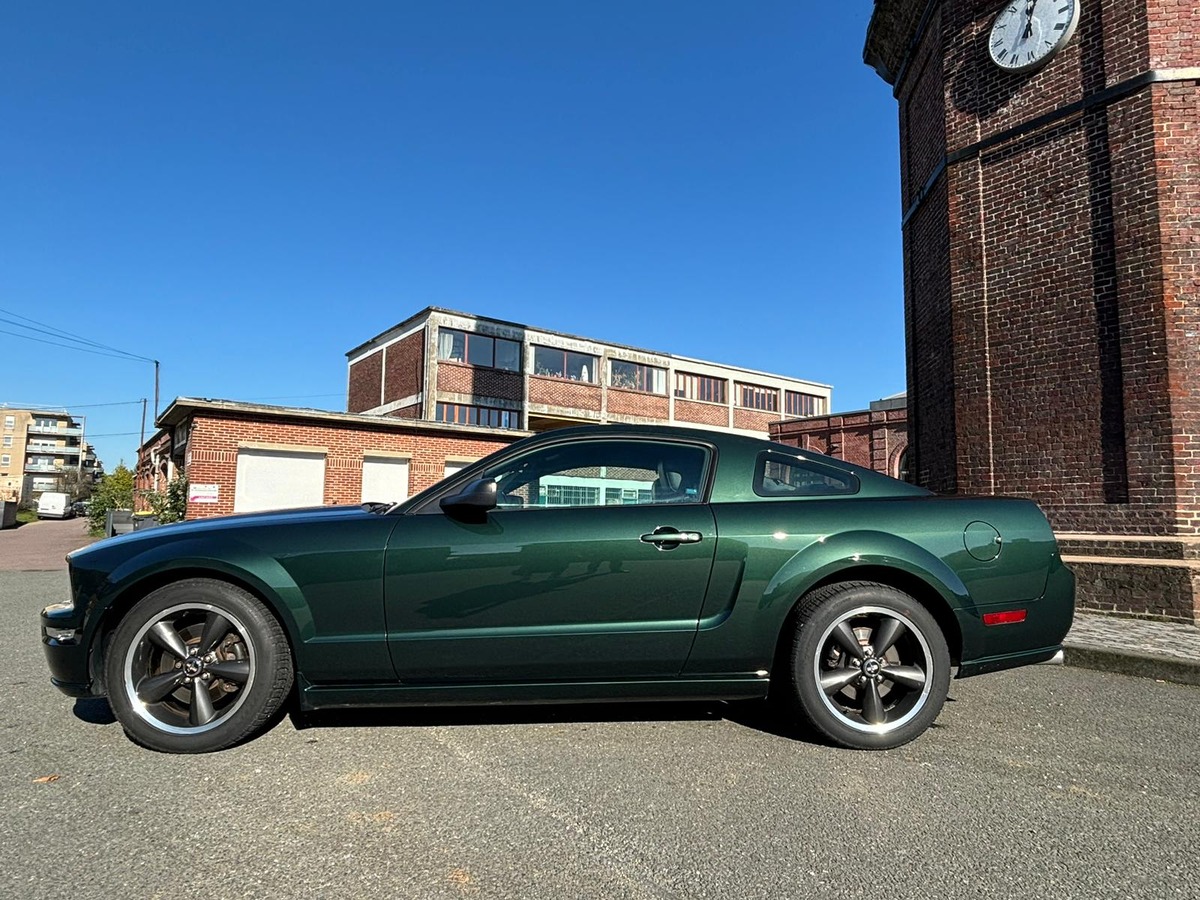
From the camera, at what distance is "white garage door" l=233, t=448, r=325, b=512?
52.6 ft

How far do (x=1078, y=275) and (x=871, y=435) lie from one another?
90.3ft

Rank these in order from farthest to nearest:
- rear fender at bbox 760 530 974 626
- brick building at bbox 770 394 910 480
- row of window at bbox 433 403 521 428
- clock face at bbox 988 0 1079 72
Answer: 1. brick building at bbox 770 394 910 480
2. row of window at bbox 433 403 521 428
3. clock face at bbox 988 0 1079 72
4. rear fender at bbox 760 530 974 626

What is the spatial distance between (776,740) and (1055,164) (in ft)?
28.2

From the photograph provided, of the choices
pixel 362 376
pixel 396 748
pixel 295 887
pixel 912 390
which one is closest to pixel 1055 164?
Result: pixel 912 390

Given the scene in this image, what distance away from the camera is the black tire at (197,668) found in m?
3.04

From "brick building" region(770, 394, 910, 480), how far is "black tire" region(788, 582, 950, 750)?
31.5m

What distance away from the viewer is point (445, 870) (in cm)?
209

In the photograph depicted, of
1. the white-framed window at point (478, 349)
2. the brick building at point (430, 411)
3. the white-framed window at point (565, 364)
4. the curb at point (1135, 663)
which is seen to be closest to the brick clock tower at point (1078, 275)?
the curb at point (1135, 663)

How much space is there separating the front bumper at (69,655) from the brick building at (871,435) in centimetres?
3277

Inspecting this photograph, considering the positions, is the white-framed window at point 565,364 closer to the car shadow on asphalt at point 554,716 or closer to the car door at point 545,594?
the car shadow on asphalt at point 554,716

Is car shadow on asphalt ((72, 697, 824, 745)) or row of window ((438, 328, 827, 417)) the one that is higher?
row of window ((438, 328, 827, 417))

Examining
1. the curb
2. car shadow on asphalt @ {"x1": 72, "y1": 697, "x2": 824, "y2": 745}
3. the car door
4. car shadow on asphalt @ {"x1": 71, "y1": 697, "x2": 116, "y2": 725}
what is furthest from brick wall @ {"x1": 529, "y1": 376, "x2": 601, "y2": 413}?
the car door

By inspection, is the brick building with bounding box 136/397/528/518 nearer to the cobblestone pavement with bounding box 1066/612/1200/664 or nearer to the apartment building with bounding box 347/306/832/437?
the apartment building with bounding box 347/306/832/437

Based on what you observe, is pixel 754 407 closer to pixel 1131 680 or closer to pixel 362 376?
pixel 362 376
